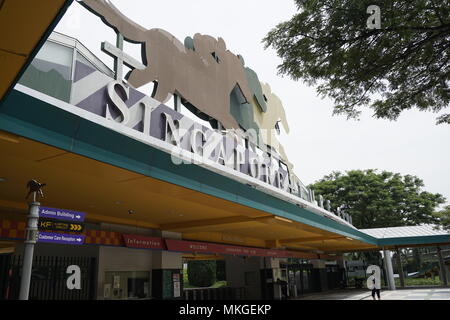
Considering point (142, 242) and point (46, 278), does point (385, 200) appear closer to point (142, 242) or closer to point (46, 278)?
point (142, 242)

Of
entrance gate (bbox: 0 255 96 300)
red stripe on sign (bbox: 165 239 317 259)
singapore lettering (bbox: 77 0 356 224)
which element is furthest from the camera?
red stripe on sign (bbox: 165 239 317 259)

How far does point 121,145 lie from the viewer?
19.9ft

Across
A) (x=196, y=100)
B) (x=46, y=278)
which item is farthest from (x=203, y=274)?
(x=46, y=278)

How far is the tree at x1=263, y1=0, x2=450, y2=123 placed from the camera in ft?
17.7

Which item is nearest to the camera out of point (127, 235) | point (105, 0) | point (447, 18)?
point (447, 18)

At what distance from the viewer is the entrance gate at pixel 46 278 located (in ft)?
29.7

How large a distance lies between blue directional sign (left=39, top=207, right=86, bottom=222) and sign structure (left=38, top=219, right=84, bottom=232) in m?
0.05

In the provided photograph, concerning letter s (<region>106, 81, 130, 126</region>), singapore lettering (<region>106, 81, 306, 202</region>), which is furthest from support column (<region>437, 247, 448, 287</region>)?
letter s (<region>106, 81, 130, 126</region>)

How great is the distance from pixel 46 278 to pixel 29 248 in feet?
22.5

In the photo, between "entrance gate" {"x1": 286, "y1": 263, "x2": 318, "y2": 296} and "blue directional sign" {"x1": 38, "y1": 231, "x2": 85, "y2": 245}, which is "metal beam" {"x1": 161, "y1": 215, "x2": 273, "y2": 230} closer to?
"blue directional sign" {"x1": 38, "y1": 231, "x2": 85, "y2": 245}

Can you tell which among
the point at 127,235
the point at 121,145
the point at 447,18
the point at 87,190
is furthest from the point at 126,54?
the point at 447,18

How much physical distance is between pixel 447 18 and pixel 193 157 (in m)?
4.67

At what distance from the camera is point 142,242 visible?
39.6 ft

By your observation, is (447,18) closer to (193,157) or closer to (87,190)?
(193,157)
